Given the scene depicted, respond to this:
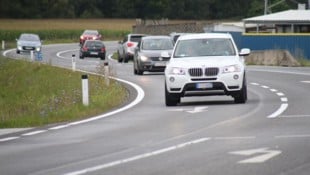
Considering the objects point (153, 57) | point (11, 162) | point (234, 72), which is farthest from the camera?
point (153, 57)

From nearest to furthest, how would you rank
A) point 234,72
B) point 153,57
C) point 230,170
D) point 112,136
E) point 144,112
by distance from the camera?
point 230,170, point 112,136, point 144,112, point 234,72, point 153,57

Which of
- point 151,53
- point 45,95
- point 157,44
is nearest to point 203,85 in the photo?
point 45,95

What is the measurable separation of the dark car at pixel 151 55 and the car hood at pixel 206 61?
49.7 feet

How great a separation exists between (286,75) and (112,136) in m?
21.7

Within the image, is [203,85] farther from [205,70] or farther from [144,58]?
[144,58]

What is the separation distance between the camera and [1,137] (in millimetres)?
16125

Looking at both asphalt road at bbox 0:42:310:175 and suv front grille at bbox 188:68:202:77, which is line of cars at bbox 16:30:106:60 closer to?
asphalt road at bbox 0:42:310:175

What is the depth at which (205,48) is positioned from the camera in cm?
2303

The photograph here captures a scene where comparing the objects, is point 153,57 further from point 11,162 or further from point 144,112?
point 11,162

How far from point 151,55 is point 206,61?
55.6 ft

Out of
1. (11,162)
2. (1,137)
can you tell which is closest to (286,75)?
(1,137)

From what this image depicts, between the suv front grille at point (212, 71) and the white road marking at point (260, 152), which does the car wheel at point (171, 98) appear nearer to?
the suv front grille at point (212, 71)

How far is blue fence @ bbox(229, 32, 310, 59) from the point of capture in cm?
5300

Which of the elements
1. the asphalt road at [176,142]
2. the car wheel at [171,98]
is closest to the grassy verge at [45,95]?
the asphalt road at [176,142]
